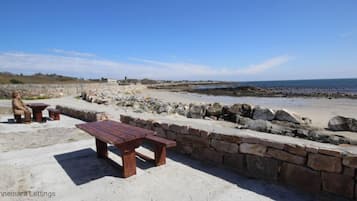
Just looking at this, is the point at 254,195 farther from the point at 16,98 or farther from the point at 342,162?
the point at 16,98

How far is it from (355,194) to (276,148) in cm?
89

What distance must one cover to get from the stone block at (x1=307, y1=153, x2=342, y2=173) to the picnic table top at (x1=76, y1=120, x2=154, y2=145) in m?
2.07

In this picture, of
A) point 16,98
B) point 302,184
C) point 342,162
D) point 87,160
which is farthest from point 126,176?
point 16,98

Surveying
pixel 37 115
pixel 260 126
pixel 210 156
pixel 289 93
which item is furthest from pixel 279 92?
pixel 210 156

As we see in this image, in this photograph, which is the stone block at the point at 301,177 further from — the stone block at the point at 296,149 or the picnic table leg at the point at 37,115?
the picnic table leg at the point at 37,115

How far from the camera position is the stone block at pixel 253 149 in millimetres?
3050

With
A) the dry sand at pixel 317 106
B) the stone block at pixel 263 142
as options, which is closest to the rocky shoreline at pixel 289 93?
the dry sand at pixel 317 106

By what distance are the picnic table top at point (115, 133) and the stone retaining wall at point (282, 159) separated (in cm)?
104

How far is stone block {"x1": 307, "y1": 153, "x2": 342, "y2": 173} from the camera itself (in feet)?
8.09

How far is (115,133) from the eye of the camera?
3.32 metres

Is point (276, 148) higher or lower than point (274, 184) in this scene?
higher

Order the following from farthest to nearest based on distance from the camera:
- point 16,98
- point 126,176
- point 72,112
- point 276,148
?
point 72,112
point 16,98
point 126,176
point 276,148

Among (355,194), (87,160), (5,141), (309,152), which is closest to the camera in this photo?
(355,194)

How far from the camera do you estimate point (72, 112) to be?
29.7ft
